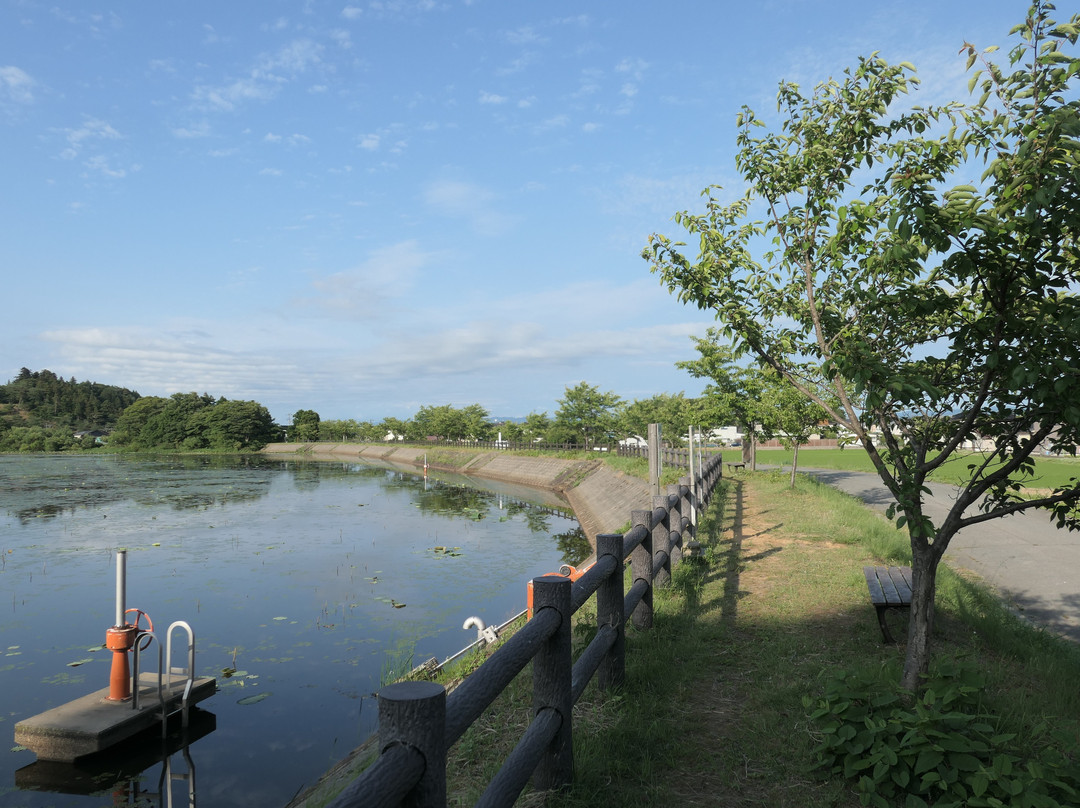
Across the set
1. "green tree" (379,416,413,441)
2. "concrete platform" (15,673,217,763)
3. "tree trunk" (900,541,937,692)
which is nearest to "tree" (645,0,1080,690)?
"tree trunk" (900,541,937,692)

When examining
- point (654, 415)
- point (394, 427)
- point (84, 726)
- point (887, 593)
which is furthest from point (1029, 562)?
point (394, 427)

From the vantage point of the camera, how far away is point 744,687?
17.1 feet

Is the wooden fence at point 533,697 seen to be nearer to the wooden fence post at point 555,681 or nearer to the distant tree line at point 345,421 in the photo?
the wooden fence post at point 555,681

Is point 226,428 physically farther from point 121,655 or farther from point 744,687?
point 744,687

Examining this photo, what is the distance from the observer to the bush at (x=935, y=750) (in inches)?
124

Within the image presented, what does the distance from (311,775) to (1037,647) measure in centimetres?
736

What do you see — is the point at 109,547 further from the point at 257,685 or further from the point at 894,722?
the point at 894,722

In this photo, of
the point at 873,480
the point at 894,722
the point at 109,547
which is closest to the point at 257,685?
the point at 894,722

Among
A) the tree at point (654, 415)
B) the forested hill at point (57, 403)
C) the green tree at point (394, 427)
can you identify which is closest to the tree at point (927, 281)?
the tree at point (654, 415)

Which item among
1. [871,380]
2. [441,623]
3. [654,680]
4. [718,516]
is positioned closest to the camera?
[871,380]

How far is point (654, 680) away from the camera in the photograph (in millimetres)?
5238

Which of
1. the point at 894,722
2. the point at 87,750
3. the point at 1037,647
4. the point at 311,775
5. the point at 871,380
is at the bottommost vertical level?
the point at 311,775

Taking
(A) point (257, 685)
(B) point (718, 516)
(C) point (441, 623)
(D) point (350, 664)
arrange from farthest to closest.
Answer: (B) point (718, 516), (C) point (441, 623), (D) point (350, 664), (A) point (257, 685)

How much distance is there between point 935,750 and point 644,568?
317 cm
